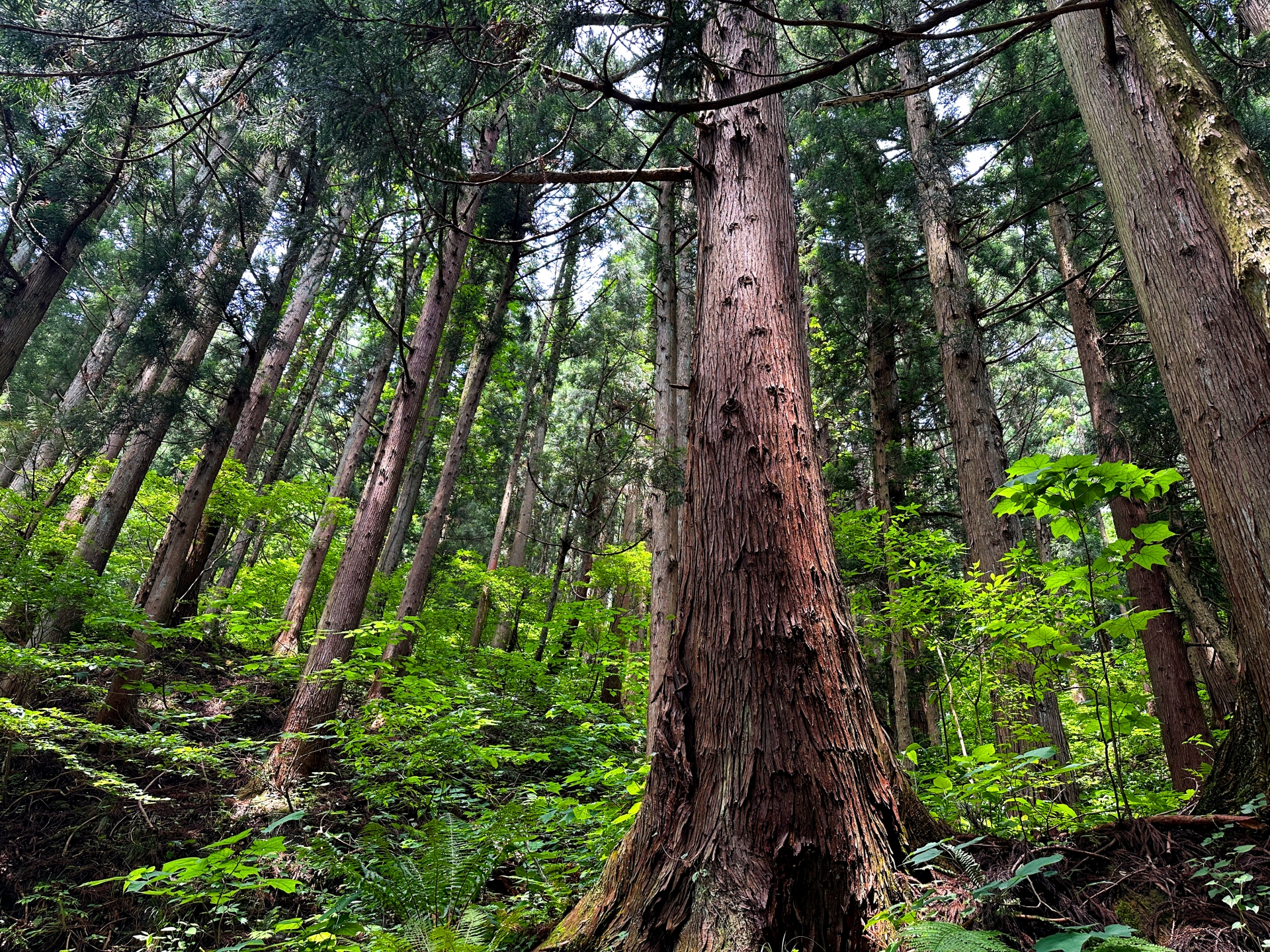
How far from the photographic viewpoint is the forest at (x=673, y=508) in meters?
2.00

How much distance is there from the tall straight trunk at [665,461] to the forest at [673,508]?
0.08 m

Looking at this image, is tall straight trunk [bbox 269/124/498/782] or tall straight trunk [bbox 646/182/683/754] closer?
tall straight trunk [bbox 269/124/498/782]

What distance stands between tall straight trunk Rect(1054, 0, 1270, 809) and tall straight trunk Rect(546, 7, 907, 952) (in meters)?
1.15

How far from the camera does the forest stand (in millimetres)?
1999

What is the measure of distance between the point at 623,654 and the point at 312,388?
9816 millimetres

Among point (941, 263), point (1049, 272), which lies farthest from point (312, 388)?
point (1049, 272)

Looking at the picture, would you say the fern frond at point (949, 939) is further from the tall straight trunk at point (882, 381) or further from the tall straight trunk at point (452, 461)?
the tall straight trunk at point (452, 461)

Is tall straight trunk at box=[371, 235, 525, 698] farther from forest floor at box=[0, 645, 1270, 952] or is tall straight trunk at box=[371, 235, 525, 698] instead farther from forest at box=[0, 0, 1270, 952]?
forest floor at box=[0, 645, 1270, 952]

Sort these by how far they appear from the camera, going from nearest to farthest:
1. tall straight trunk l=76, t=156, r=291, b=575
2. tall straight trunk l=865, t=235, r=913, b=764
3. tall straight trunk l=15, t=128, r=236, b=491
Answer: tall straight trunk l=76, t=156, r=291, b=575
tall straight trunk l=865, t=235, r=913, b=764
tall straight trunk l=15, t=128, r=236, b=491

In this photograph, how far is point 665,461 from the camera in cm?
653

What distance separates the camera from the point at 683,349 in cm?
808

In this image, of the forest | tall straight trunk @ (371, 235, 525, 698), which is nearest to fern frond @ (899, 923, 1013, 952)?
the forest

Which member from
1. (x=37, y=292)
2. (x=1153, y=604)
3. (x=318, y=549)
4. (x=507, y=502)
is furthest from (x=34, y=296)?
(x=1153, y=604)

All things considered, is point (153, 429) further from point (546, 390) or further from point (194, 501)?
point (546, 390)
